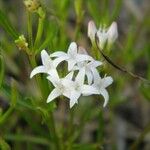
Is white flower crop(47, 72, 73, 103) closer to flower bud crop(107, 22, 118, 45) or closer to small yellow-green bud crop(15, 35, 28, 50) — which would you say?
small yellow-green bud crop(15, 35, 28, 50)

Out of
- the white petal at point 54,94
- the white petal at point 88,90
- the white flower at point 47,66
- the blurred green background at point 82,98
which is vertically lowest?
the blurred green background at point 82,98

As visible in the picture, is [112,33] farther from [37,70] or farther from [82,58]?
[37,70]

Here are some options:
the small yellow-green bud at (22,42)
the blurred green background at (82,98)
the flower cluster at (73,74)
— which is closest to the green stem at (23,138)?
the blurred green background at (82,98)

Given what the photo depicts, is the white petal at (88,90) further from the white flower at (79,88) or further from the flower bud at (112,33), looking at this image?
the flower bud at (112,33)

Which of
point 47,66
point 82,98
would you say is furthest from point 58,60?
point 82,98

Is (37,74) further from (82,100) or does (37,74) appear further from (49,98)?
(82,100)
